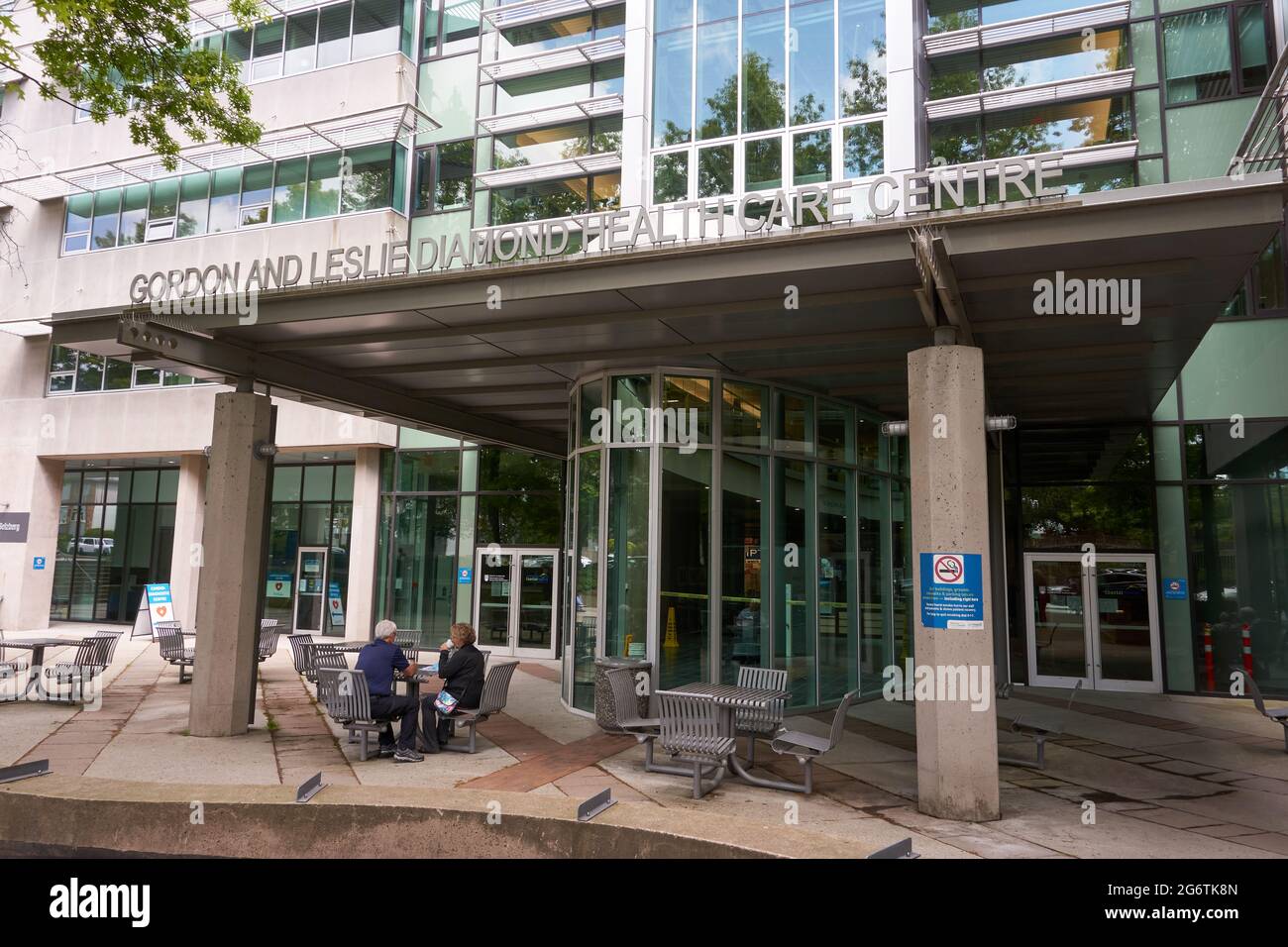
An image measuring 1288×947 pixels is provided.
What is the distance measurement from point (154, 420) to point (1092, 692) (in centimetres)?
2322

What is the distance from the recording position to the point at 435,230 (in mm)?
21312

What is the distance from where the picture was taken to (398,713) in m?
8.84

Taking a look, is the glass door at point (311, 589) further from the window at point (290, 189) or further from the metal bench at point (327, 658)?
the metal bench at point (327, 658)

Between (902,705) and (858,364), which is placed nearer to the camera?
(858,364)

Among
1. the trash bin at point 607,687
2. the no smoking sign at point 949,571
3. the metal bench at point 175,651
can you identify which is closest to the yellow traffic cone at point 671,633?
the trash bin at point 607,687

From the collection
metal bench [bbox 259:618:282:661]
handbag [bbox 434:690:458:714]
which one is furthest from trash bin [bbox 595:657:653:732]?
metal bench [bbox 259:618:282:661]

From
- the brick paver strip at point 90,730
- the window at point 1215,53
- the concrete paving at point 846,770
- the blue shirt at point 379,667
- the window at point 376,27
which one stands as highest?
the window at point 376,27

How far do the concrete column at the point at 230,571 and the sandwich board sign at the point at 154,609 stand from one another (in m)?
12.0

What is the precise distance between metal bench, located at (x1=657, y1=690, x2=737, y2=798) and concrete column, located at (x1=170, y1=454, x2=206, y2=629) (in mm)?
19381

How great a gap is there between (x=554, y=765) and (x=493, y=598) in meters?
11.7

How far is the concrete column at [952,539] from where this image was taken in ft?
22.8

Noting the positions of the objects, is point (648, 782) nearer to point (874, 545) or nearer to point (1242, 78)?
point (874, 545)

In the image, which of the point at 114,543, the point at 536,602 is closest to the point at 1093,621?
the point at 536,602
